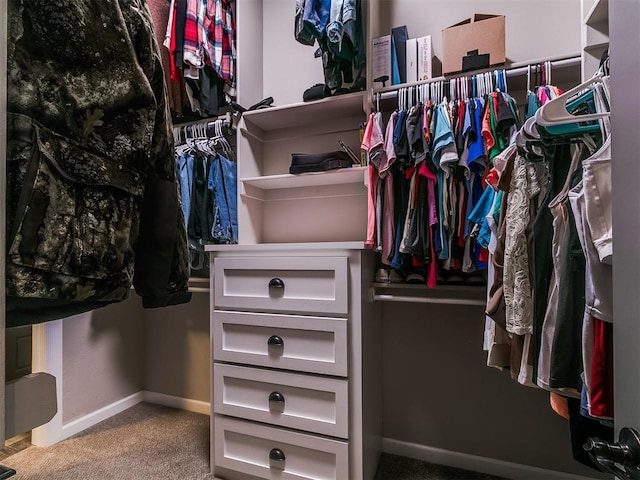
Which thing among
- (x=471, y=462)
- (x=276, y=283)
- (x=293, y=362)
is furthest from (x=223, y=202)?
(x=471, y=462)

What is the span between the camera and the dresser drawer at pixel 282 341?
138 centimetres

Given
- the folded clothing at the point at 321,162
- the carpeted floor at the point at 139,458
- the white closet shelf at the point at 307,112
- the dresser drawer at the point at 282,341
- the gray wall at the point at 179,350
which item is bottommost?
the carpeted floor at the point at 139,458

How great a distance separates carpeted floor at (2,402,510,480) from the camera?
1582 mm

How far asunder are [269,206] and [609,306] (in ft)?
5.35

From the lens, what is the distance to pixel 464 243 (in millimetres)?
1392

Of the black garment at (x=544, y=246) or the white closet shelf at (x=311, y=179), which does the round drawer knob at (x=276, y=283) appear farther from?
the black garment at (x=544, y=246)

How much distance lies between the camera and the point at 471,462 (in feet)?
5.38

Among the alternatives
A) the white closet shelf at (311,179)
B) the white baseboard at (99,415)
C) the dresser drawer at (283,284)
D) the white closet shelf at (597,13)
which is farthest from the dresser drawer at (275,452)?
the white closet shelf at (597,13)

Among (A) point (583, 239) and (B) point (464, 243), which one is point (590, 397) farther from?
(B) point (464, 243)

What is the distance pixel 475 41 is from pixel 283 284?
1.29 meters

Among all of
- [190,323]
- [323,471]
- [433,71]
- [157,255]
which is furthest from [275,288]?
[433,71]

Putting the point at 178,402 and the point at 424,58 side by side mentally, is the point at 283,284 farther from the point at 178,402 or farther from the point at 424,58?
the point at 178,402

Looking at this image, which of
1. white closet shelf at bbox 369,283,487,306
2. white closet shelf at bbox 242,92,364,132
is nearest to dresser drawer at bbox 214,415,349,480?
white closet shelf at bbox 369,283,487,306

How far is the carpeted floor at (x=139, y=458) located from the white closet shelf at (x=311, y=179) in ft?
4.46
